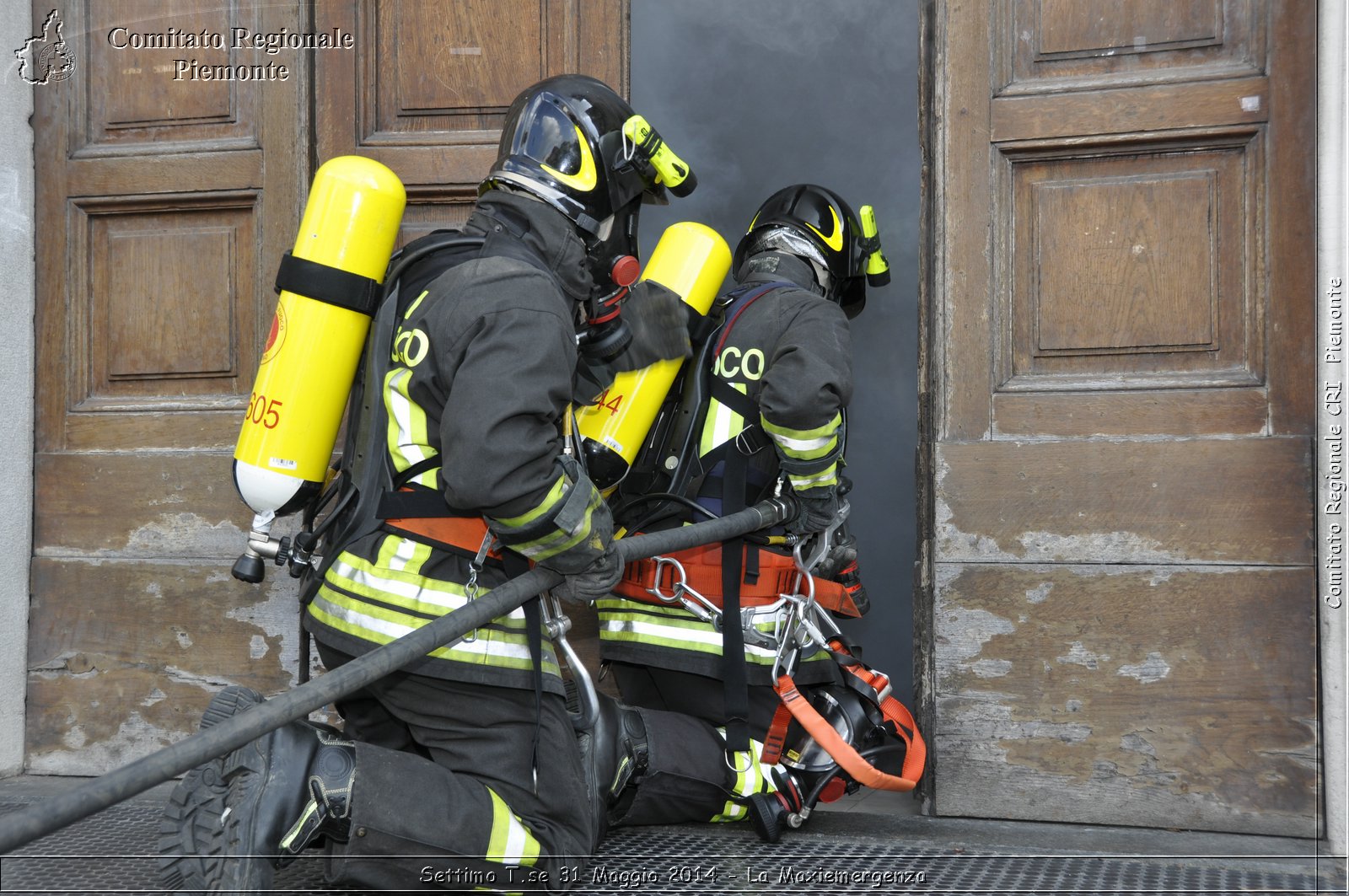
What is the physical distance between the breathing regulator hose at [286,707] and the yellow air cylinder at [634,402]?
0.42m

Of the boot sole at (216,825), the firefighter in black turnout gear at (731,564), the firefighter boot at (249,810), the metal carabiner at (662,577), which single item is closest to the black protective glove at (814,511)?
the firefighter in black turnout gear at (731,564)

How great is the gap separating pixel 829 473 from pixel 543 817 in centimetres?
121

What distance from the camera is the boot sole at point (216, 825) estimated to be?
1.99 meters

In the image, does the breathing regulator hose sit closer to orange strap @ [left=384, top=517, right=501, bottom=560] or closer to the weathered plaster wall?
orange strap @ [left=384, top=517, right=501, bottom=560]

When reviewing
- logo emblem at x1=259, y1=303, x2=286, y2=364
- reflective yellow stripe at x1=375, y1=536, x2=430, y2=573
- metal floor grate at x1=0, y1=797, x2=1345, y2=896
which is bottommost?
metal floor grate at x1=0, y1=797, x2=1345, y2=896

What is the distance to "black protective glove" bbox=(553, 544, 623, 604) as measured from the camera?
2331 mm

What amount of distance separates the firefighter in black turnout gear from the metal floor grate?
0.18 m

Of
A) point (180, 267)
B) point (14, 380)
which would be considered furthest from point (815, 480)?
point (14, 380)

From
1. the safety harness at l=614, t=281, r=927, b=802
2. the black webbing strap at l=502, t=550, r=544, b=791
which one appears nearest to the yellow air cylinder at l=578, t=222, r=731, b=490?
the safety harness at l=614, t=281, r=927, b=802

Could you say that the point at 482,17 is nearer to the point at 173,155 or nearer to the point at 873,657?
the point at 173,155

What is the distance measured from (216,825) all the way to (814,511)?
1712 millimetres

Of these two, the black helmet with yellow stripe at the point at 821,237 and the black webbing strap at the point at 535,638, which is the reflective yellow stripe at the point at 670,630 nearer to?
the black webbing strap at the point at 535,638

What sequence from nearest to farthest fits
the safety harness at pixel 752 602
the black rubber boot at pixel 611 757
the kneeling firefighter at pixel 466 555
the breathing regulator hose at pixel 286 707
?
the breathing regulator hose at pixel 286 707 → the kneeling firefighter at pixel 466 555 → the black rubber boot at pixel 611 757 → the safety harness at pixel 752 602

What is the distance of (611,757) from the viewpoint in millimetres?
2684
